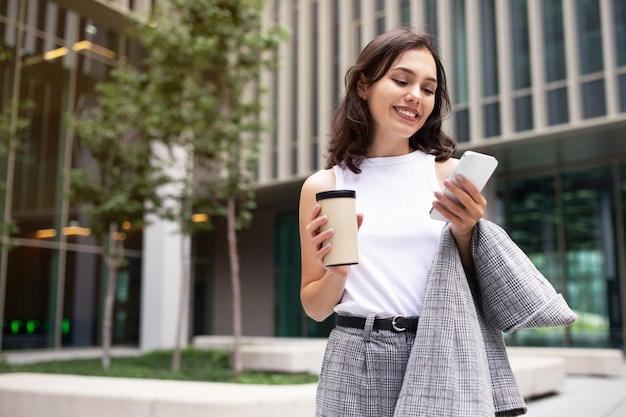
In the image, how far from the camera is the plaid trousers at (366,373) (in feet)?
4.44

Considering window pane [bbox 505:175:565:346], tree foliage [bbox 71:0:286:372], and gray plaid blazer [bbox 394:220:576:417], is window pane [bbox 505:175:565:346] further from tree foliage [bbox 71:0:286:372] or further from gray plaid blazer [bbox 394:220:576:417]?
gray plaid blazer [bbox 394:220:576:417]

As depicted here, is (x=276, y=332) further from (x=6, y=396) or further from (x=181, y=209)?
(x=6, y=396)

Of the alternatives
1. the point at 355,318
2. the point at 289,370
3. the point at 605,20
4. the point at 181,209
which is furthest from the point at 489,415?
the point at 605,20

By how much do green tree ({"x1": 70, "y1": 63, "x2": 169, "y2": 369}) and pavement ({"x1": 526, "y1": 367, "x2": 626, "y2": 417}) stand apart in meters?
6.80

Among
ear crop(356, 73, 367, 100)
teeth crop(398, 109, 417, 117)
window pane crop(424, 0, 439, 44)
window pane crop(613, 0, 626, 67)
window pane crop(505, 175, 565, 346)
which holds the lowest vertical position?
teeth crop(398, 109, 417, 117)

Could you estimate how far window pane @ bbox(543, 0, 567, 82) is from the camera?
13039 mm

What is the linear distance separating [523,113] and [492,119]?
73cm

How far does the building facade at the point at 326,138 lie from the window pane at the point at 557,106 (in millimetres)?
35

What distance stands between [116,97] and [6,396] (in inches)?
276

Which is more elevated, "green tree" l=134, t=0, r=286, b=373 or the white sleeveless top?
"green tree" l=134, t=0, r=286, b=373

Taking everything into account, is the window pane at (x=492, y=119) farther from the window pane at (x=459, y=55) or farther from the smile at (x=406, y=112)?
the smile at (x=406, y=112)

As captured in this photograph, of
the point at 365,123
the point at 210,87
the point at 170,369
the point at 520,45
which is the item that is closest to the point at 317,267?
the point at 365,123

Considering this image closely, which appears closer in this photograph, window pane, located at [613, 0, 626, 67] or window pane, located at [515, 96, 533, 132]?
window pane, located at [613, 0, 626, 67]

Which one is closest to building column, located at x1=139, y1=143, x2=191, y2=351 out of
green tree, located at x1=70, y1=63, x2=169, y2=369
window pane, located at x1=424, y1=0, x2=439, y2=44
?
A: green tree, located at x1=70, y1=63, x2=169, y2=369
